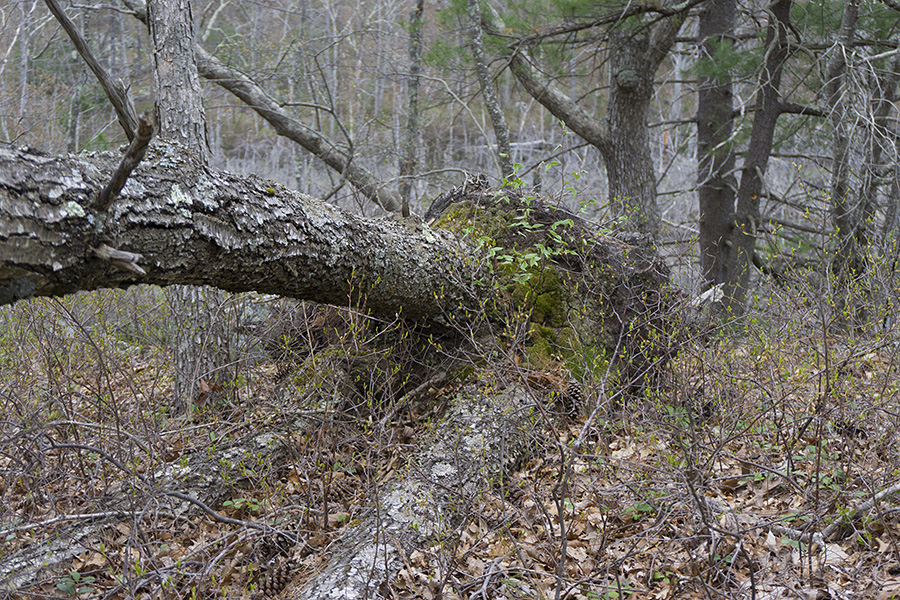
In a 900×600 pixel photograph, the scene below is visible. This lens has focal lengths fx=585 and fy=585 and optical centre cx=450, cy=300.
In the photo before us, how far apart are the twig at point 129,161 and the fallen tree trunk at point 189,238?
58 millimetres

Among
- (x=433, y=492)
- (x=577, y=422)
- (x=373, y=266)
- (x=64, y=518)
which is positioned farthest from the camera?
(x=577, y=422)

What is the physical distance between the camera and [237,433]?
390 centimetres

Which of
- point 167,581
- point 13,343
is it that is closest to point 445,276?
point 167,581

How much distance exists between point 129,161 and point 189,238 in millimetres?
563

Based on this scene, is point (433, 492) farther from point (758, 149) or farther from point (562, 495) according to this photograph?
point (758, 149)

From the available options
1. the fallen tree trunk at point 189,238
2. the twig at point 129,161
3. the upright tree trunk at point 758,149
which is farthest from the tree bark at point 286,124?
the twig at point 129,161

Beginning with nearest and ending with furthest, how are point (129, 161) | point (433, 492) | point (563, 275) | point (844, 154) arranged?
1. point (129, 161)
2. point (433, 492)
3. point (563, 275)
4. point (844, 154)

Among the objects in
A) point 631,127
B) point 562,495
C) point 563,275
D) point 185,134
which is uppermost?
point 631,127

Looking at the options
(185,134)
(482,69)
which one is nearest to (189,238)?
(185,134)

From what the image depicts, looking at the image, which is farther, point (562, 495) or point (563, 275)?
point (563, 275)

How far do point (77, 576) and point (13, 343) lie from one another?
122 inches

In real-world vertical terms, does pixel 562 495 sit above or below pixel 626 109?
below

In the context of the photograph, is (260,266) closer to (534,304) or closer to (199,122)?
(534,304)

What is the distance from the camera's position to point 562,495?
214 cm
